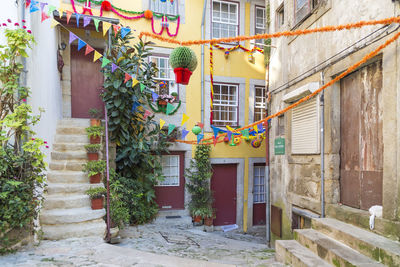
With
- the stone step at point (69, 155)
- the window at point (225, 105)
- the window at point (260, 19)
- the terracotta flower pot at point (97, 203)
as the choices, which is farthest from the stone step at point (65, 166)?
the window at point (260, 19)

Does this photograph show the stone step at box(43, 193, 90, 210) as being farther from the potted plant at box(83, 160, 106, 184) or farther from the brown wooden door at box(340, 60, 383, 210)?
the brown wooden door at box(340, 60, 383, 210)

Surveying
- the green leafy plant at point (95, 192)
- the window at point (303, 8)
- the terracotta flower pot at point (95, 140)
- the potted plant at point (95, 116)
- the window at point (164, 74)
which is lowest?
the green leafy plant at point (95, 192)

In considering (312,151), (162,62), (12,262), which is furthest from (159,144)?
(12,262)

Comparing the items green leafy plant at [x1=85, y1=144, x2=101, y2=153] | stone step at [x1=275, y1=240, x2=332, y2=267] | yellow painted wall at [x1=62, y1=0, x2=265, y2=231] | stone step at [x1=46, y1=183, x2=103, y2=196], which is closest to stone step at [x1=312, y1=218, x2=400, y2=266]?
stone step at [x1=275, y1=240, x2=332, y2=267]

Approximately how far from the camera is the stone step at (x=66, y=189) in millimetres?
4711

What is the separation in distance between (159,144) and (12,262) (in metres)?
4.93

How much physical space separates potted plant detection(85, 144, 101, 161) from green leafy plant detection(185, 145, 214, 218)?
10.8ft

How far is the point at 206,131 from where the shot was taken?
8812 mm

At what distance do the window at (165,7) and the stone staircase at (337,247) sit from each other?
7.07 m

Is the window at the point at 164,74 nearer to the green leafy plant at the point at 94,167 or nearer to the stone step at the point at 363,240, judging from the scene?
the green leafy plant at the point at 94,167

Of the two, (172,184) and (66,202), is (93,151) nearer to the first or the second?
(66,202)

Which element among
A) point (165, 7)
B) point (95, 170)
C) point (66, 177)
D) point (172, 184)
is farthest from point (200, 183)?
point (165, 7)

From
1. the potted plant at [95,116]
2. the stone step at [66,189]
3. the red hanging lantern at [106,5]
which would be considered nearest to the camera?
the stone step at [66,189]

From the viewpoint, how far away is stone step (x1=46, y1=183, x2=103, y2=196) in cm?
471
